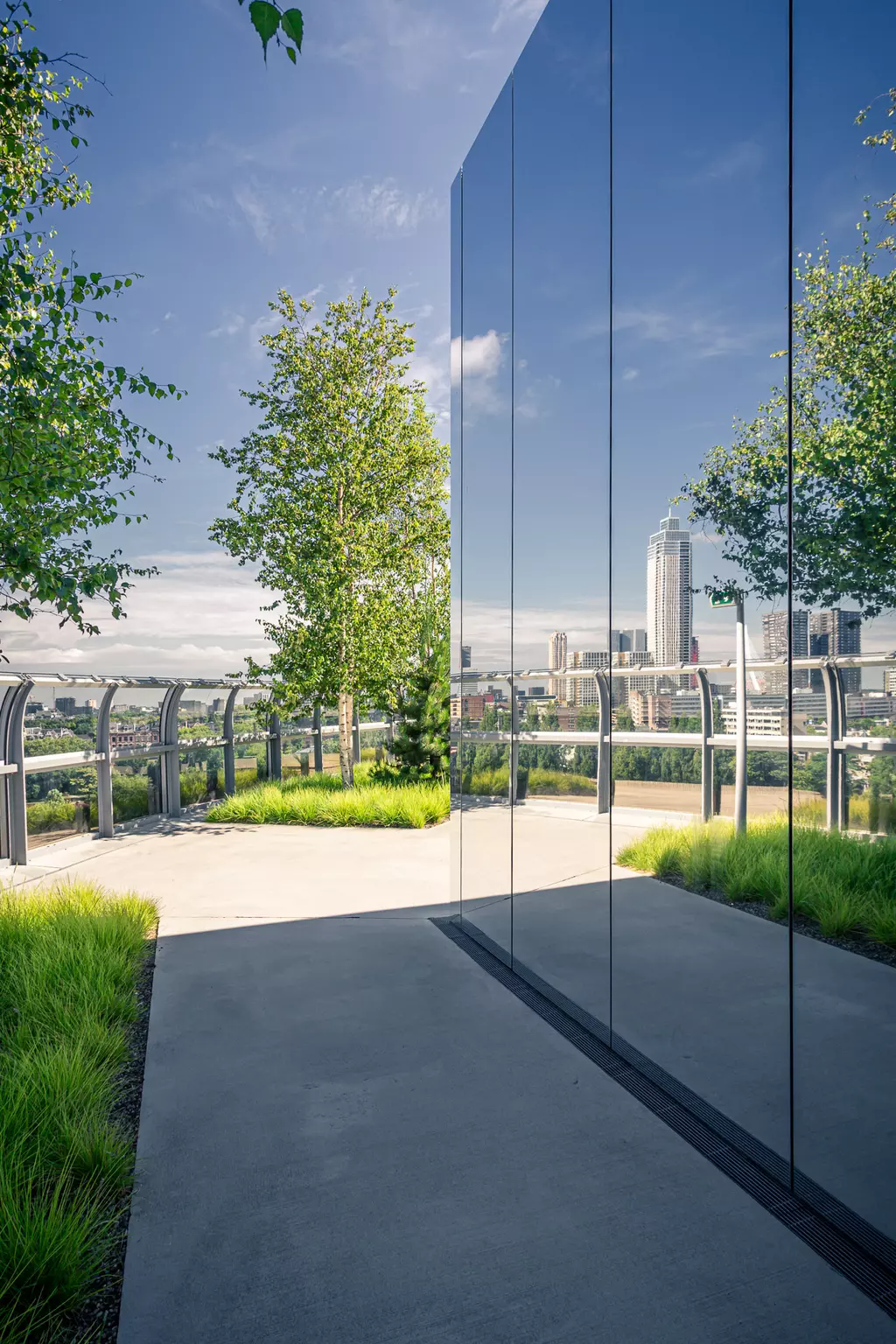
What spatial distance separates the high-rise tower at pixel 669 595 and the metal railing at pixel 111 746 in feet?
18.7

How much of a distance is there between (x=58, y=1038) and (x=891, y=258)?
3.73m

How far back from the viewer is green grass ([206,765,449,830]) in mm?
8898

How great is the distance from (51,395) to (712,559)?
404 cm

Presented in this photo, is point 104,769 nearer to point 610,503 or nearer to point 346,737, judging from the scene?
point 346,737

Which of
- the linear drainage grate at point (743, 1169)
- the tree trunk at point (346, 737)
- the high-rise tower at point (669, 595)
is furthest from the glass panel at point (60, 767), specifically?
the high-rise tower at point (669, 595)

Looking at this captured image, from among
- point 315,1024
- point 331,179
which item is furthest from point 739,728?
point 331,179

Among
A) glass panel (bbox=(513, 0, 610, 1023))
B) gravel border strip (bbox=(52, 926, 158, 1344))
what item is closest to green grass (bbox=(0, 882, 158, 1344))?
gravel border strip (bbox=(52, 926, 158, 1344))

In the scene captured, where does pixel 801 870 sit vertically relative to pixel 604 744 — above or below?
below

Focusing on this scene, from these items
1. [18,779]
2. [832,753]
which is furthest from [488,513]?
[18,779]

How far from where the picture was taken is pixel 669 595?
2.79 m

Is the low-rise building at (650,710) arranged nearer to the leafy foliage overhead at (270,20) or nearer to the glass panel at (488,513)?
the glass panel at (488,513)

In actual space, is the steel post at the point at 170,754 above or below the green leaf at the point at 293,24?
below

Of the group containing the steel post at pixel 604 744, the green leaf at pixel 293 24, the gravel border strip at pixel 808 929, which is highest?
the green leaf at pixel 293 24

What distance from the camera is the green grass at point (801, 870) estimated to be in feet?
6.17
